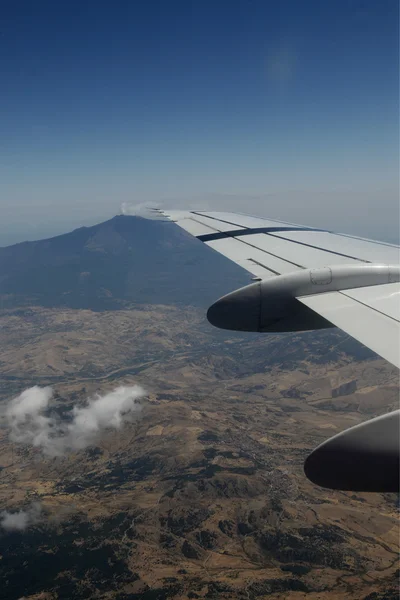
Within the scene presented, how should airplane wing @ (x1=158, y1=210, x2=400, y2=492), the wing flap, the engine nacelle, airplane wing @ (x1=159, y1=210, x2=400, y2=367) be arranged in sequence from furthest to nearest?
1. the engine nacelle
2. airplane wing @ (x1=159, y1=210, x2=400, y2=367)
3. the wing flap
4. airplane wing @ (x1=158, y1=210, x2=400, y2=492)

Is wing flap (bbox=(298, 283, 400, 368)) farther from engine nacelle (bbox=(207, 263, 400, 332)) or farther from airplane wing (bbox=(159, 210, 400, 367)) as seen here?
engine nacelle (bbox=(207, 263, 400, 332))

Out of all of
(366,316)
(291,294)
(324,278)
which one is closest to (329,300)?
(324,278)

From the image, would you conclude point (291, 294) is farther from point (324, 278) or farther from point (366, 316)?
point (366, 316)

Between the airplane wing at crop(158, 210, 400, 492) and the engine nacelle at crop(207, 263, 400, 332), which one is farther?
the engine nacelle at crop(207, 263, 400, 332)

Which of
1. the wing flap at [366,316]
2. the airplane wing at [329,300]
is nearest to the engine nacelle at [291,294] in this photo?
the airplane wing at [329,300]

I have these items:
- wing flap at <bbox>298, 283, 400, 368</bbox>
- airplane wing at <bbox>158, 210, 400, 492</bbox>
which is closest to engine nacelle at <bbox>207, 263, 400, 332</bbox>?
airplane wing at <bbox>158, 210, 400, 492</bbox>

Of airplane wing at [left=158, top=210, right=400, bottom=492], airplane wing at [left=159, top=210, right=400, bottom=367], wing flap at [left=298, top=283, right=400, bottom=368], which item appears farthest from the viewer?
airplane wing at [left=159, top=210, right=400, bottom=367]

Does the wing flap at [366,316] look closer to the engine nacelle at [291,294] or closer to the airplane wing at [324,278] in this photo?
the airplane wing at [324,278]
